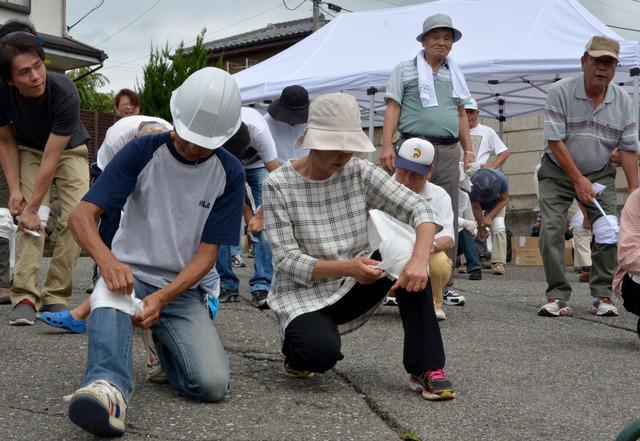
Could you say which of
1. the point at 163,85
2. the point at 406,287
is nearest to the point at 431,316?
the point at 406,287

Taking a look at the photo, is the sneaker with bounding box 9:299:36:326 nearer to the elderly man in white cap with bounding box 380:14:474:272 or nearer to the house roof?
the elderly man in white cap with bounding box 380:14:474:272

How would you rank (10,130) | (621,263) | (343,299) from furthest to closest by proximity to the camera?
(10,130), (621,263), (343,299)

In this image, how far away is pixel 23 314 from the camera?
5.23 meters

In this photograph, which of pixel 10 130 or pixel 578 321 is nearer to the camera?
pixel 10 130

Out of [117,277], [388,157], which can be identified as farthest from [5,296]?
[117,277]

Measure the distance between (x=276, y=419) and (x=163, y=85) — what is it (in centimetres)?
→ 1958

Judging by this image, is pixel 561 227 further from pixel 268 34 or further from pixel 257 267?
pixel 268 34

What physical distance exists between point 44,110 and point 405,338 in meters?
2.82

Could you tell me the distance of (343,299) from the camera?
388 cm

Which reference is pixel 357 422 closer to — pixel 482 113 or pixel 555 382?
pixel 555 382

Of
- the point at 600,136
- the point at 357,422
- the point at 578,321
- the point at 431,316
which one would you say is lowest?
the point at 578,321

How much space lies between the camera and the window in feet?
60.8

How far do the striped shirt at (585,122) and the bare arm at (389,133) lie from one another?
107cm

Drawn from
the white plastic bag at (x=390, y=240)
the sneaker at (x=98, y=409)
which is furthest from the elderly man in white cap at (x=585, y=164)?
the sneaker at (x=98, y=409)
